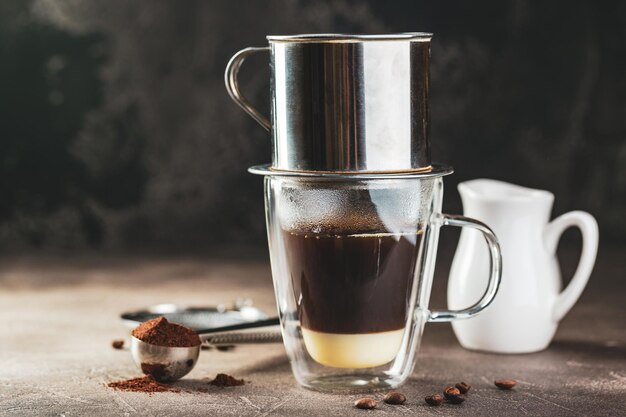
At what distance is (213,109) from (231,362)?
1.23 metres

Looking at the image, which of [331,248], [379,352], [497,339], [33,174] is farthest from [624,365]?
[33,174]

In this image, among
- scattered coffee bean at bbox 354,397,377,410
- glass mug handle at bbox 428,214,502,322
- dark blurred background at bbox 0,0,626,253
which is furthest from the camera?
dark blurred background at bbox 0,0,626,253

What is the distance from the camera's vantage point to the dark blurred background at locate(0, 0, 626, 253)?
2693 millimetres

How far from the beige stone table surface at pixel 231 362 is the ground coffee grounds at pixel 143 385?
0.02 metres

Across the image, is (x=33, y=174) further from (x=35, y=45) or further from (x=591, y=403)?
(x=591, y=403)

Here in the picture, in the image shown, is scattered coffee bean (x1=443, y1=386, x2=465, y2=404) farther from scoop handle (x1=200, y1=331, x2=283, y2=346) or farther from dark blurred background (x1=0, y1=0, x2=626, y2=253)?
dark blurred background (x1=0, y1=0, x2=626, y2=253)

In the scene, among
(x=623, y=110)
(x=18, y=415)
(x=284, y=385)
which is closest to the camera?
(x=18, y=415)

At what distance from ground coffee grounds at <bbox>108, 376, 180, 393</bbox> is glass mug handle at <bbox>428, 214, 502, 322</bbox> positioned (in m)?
0.36

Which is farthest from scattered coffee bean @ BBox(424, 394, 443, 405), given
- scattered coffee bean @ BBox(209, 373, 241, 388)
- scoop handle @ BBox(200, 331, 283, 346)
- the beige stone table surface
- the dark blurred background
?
the dark blurred background

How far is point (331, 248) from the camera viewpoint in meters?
1.44

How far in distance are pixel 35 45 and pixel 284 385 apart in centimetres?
155

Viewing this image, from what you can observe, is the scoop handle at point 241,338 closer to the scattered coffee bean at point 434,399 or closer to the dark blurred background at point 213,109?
the scattered coffee bean at point 434,399

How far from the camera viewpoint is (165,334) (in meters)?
1.55

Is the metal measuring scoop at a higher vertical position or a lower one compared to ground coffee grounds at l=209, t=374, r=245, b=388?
higher
